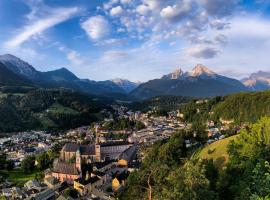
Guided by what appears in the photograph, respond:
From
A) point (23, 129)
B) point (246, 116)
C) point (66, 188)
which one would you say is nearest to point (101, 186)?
point (66, 188)

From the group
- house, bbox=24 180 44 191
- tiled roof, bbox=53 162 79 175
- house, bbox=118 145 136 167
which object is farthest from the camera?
house, bbox=118 145 136 167

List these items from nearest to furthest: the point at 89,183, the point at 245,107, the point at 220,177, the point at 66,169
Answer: the point at 220,177 < the point at 89,183 < the point at 66,169 < the point at 245,107

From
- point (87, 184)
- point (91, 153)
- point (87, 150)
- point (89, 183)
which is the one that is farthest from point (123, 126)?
point (87, 184)

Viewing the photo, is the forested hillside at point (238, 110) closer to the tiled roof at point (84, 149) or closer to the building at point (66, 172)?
the tiled roof at point (84, 149)

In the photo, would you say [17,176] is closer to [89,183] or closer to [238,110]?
[89,183]

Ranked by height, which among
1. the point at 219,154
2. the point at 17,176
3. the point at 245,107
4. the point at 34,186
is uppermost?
the point at 245,107

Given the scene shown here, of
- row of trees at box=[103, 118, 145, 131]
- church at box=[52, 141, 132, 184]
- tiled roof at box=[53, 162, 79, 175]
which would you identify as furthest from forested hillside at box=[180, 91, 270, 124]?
tiled roof at box=[53, 162, 79, 175]

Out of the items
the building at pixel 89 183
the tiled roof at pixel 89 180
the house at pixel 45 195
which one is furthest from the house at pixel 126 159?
the house at pixel 45 195

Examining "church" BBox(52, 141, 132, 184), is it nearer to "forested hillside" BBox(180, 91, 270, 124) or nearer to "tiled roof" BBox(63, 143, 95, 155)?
"tiled roof" BBox(63, 143, 95, 155)
